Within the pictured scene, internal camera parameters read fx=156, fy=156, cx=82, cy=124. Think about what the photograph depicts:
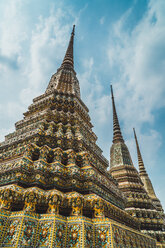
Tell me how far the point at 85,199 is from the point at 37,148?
7.54 feet

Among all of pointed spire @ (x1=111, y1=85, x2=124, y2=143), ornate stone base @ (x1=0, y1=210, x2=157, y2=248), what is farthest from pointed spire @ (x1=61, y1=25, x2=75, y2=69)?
ornate stone base @ (x1=0, y1=210, x2=157, y2=248)

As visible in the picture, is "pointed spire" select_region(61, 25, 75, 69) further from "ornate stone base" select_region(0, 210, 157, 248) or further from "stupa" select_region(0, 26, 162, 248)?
"ornate stone base" select_region(0, 210, 157, 248)

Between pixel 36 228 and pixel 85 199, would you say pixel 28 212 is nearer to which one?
pixel 36 228

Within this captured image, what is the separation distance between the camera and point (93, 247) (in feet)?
11.2

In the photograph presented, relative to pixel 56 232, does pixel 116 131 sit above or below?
above

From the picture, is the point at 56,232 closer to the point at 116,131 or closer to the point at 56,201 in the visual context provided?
the point at 56,201

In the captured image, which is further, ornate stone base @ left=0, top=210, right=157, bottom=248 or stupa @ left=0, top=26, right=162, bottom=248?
stupa @ left=0, top=26, right=162, bottom=248

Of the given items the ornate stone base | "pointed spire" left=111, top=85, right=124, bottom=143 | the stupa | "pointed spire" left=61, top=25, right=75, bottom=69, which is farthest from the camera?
"pointed spire" left=111, top=85, right=124, bottom=143

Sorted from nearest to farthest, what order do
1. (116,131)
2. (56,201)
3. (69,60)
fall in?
1. (56,201)
2. (69,60)
3. (116,131)

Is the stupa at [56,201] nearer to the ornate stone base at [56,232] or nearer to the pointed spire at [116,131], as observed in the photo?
the ornate stone base at [56,232]

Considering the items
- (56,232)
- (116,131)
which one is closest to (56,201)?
(56,232)

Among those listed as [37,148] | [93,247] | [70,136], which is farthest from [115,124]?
[93,247]

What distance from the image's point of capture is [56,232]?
3.34m

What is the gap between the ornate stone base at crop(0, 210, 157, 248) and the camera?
3.17 m
